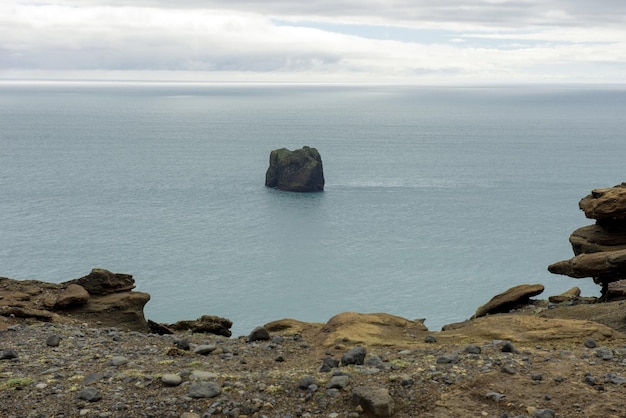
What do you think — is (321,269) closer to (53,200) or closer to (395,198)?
(395,198)

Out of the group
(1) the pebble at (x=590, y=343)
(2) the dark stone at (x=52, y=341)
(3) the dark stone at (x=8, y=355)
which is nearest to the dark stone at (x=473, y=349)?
(1) the pebble at (x=590, y=343)

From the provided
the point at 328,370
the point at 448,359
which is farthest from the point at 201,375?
the point at 448,359

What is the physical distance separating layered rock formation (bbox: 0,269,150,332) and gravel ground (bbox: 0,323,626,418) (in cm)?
709

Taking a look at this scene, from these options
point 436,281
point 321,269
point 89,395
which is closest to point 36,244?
point 321,269

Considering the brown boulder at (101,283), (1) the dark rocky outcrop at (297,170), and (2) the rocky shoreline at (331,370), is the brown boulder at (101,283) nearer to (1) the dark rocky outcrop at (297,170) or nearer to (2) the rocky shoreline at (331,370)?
(2) the rocky shoreline at (331,370)

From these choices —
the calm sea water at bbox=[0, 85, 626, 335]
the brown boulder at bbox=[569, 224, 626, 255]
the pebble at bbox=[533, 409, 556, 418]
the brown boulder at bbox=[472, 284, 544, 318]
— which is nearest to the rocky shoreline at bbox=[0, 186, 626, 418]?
the pebble at bbox=[533, 409, 556, 418]

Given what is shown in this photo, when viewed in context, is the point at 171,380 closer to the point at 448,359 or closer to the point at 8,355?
the point at 8,355

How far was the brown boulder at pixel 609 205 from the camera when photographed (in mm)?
31359

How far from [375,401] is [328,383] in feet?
5.57

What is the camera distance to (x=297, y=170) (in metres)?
178

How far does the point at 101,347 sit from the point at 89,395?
5560mm

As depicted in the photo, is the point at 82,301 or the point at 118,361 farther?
the point at 82,301

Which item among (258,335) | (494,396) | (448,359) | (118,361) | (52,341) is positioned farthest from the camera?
(258,335)

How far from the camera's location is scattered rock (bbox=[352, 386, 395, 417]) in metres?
14.2
